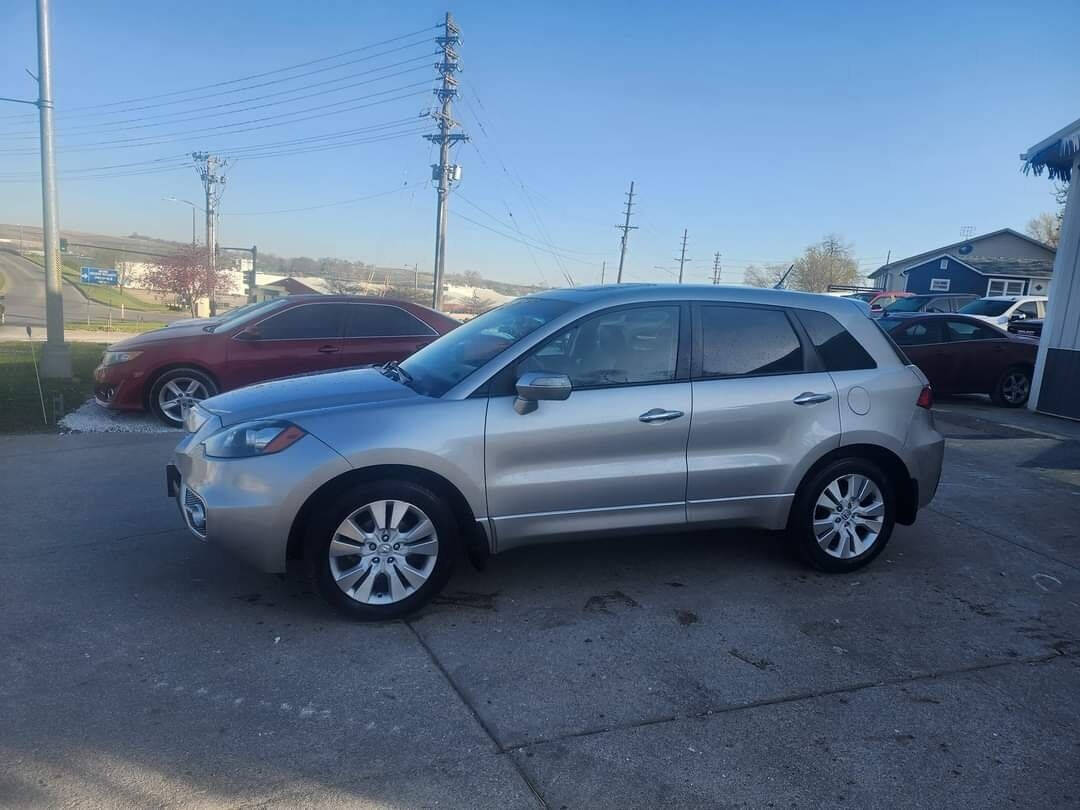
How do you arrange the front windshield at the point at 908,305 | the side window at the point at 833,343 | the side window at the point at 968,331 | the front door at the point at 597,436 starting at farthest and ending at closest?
the front windshield at the point at 908,305 < the side window at the point at 968,331 < the side window at the point at 833,343 < the front door at the point at 597,436

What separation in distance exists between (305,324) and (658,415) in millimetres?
5848

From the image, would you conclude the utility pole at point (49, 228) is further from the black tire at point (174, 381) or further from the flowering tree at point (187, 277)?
the flowering tree at point (187, 277)

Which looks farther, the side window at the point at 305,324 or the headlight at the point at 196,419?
the side window at the point at 305,324

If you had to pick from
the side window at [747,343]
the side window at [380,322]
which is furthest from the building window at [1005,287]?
the side window at [747,343]

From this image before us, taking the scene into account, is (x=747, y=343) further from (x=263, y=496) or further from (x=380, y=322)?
(x=380, y=322)

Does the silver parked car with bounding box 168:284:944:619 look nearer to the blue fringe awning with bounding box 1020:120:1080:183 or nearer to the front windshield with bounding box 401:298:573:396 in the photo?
the front windshield with bounding box 401:298:573:396

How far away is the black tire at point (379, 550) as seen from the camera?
391cm

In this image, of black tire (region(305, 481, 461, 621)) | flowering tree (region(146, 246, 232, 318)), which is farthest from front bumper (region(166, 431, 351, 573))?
flowering tree (region(146, 246, 232, 318))

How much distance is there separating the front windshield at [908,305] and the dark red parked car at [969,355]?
26.2 feet

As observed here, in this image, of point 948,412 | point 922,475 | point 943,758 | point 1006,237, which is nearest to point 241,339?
point 922,475

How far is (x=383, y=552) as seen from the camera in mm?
4012

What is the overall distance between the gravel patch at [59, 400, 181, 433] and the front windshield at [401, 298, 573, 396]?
4712 mm

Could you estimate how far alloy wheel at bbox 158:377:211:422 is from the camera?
8.66 metres

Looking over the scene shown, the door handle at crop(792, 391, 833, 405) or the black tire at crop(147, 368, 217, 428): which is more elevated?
the door handle at crop(792, 391, 833, 405)
